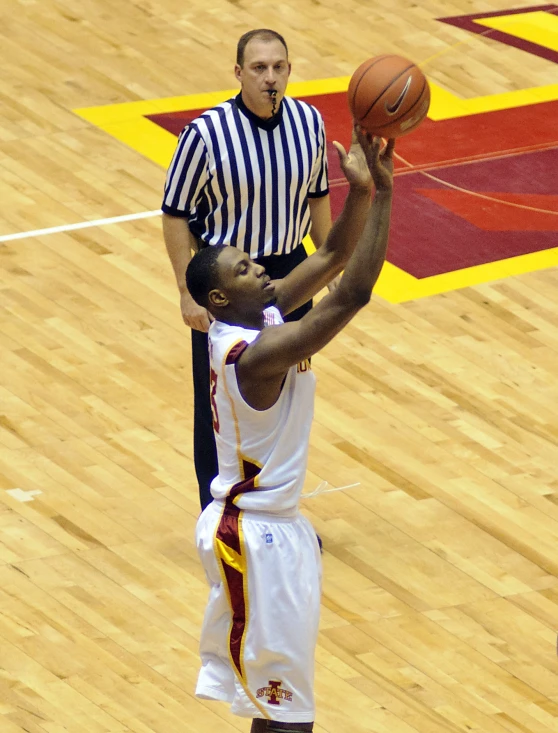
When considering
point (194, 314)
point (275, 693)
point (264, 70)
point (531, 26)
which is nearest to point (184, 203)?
point (194, 314)

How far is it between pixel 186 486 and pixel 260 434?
2279 mm

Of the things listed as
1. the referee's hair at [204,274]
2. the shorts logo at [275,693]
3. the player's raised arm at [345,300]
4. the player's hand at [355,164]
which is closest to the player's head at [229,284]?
the referee's hair at [204,274]

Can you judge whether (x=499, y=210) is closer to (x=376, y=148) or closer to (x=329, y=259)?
(x=329, y=259)

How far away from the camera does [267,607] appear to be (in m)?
4.48

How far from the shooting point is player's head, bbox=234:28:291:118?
569 centimetres

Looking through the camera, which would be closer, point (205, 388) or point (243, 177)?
point (243, 177)

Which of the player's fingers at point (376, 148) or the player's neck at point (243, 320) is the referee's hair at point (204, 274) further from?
the player's fingers at point (376, 148)

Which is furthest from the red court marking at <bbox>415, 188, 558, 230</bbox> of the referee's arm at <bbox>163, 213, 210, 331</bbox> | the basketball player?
the basketball player

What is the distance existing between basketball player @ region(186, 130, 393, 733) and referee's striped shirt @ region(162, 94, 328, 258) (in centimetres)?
123

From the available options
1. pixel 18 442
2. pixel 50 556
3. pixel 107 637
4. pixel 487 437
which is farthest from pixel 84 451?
pixel 487 437

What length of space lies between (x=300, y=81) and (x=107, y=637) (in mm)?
5685

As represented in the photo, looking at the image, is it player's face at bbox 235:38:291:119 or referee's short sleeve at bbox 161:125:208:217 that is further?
referee's short sleeve at bbox 161:125:208:217

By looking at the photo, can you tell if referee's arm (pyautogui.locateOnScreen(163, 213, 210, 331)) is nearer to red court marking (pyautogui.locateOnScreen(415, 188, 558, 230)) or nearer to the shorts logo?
the shorts logo

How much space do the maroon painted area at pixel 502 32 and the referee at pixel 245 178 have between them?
568 cm
